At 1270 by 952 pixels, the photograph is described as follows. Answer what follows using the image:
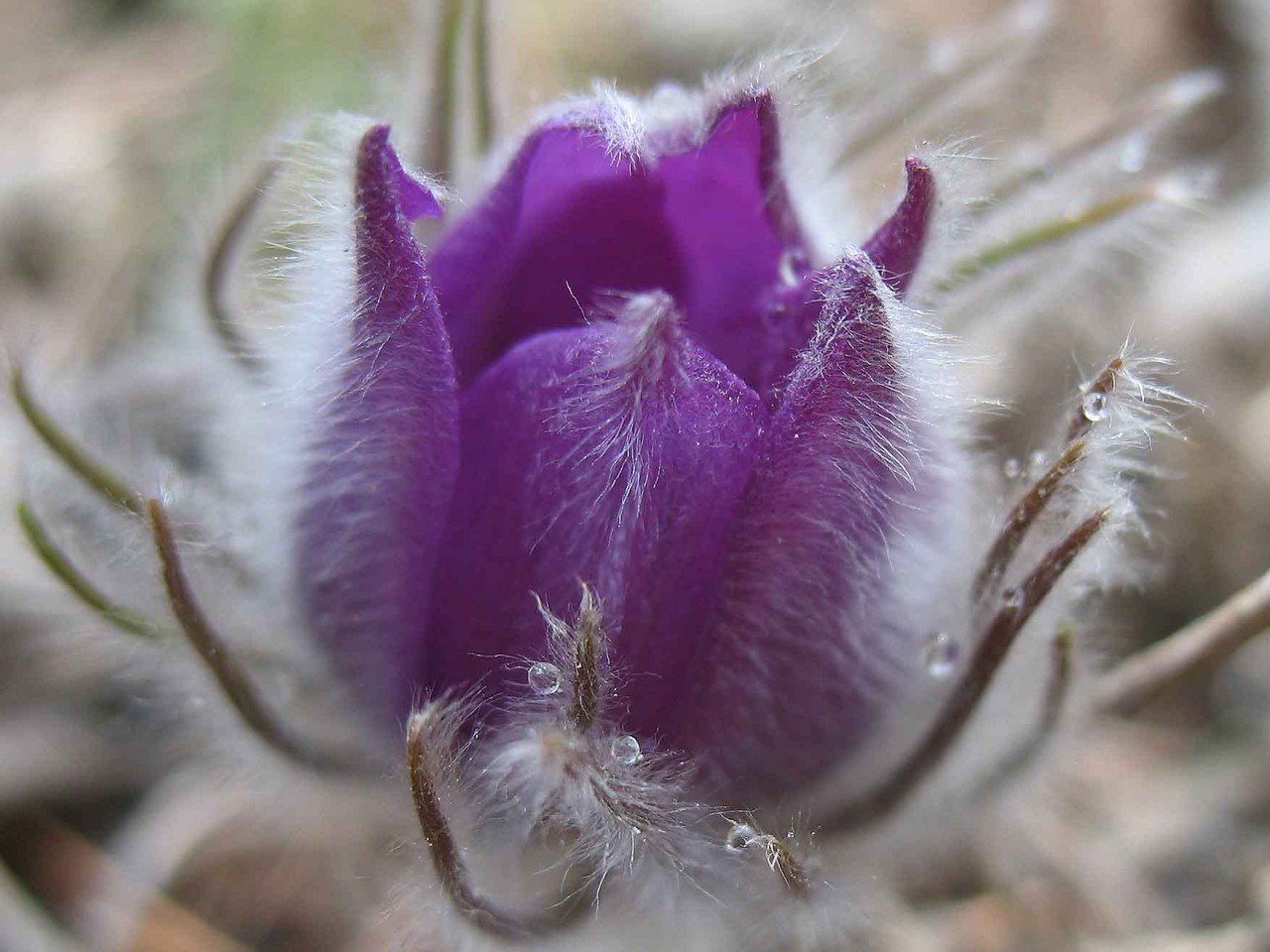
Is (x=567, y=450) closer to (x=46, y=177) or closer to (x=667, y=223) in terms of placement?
(x=667, y=223)

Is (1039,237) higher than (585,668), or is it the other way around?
(1039,237)

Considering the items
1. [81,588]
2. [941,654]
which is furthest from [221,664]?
[941,654]

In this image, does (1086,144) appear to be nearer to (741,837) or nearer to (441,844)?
(741,837)

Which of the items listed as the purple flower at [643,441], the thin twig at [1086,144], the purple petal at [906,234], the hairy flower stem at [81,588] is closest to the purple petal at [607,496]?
the purple flower at [643,441]

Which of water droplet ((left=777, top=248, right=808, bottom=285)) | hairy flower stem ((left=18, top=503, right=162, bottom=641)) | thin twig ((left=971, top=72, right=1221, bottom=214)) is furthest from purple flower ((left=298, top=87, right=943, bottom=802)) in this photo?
thin twig ((left=971, top=72, right=1221, bottom=214))

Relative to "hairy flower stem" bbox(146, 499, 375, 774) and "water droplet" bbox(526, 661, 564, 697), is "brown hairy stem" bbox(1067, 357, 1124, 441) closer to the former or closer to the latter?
"water droplet" bbox(526, 661, 564, 697)

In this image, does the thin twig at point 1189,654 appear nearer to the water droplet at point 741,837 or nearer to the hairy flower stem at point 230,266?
the water droplet at point 741,837
